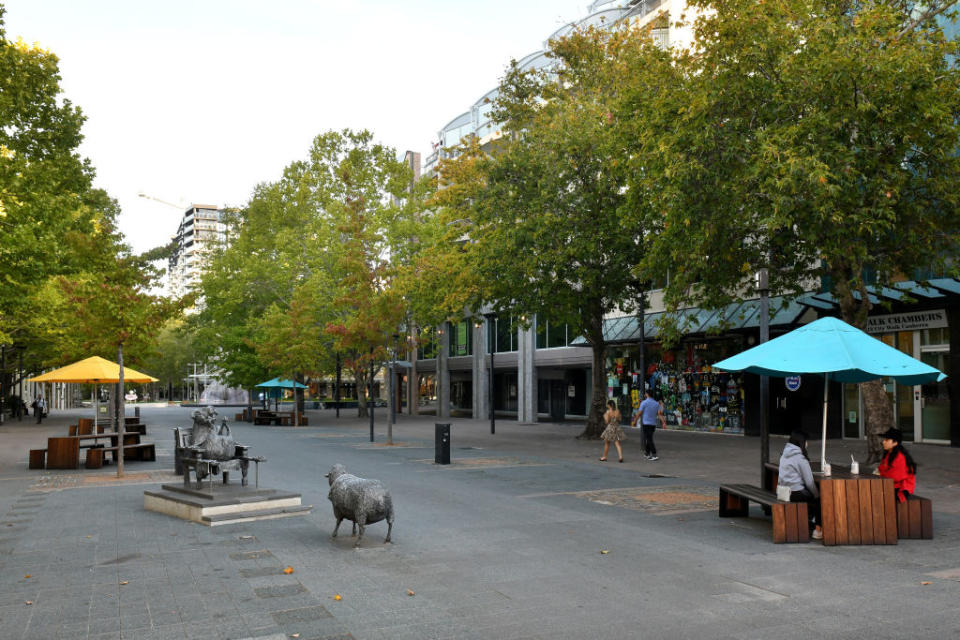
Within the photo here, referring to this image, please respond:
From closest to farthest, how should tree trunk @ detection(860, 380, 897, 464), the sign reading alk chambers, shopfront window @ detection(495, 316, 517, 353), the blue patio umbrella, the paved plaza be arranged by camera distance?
the paved plaza, the blue patio umbrella, tree trunk @ detection(860, 380, 897, 464), the sign reading alk chambers, shopfront window @ detection(495, 316, 517, 353)

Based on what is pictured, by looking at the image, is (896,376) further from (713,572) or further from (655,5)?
(655,5)

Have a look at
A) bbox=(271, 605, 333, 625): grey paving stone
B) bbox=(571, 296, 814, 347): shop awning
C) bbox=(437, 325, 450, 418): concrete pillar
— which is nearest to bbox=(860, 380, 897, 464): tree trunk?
bbox=(571, 296, 814, 347): shop awning

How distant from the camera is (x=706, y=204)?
16.0 metres

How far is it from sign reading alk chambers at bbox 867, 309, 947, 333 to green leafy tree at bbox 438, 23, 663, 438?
721 cm

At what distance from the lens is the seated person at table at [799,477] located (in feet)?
30.3

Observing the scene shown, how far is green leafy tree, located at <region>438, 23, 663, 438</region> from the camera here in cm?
2206

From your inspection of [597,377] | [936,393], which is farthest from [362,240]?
[936,393]

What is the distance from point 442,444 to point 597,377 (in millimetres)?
8228

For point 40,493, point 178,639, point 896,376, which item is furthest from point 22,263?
point 896,376

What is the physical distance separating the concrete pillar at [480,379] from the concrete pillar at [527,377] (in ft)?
15.1

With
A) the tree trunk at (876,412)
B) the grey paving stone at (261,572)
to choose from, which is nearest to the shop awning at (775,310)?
the tree trunk at (876,412)

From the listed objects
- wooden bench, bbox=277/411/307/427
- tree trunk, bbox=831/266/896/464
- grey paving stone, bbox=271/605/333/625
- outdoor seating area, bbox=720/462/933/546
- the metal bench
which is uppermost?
tree trunk, bbox=831/266/896/464

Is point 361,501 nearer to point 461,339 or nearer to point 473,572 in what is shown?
point 473,572

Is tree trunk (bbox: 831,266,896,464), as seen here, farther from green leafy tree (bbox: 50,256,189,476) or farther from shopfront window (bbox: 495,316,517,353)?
shopfront window (bbox: 495,316,517,353)
